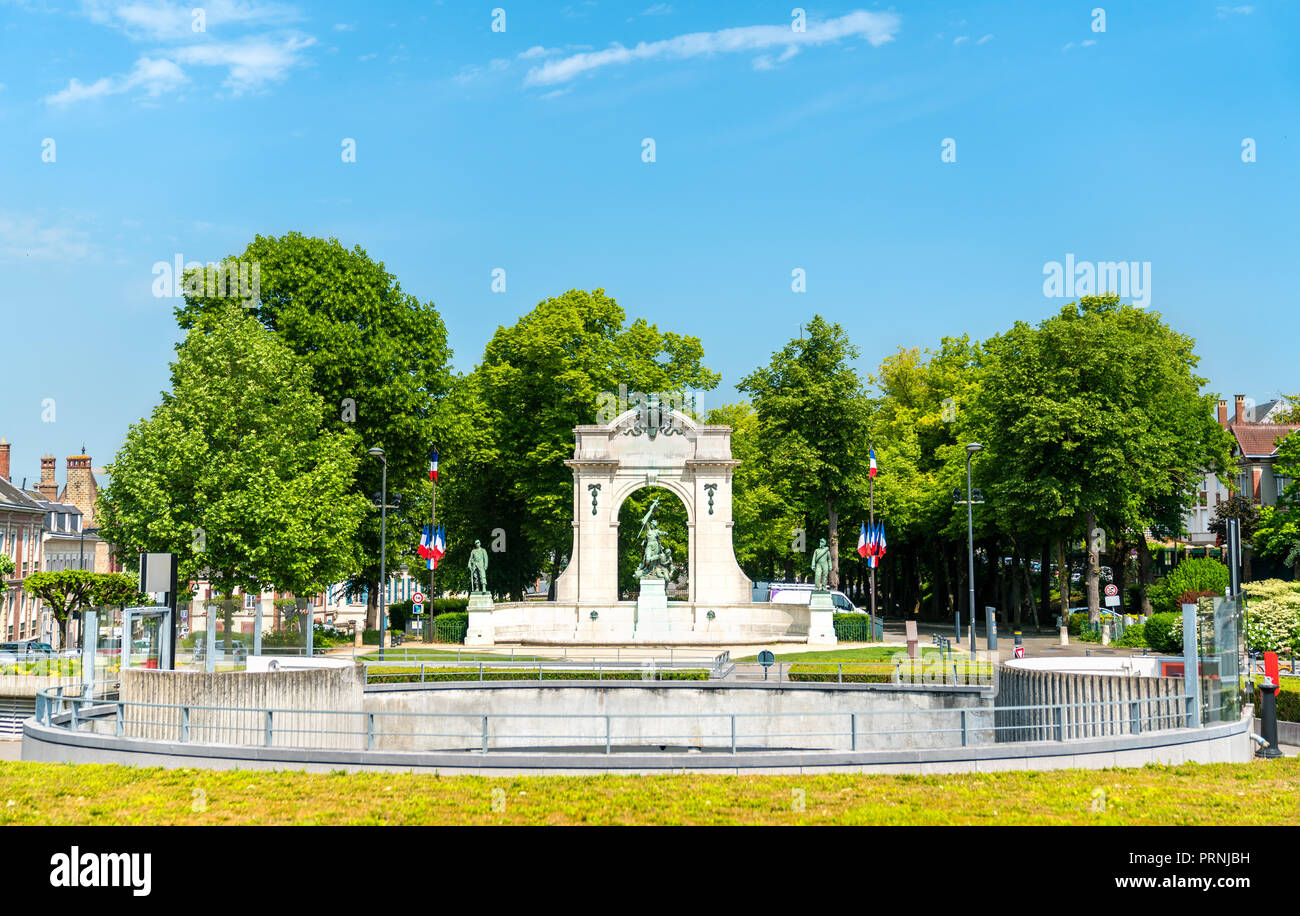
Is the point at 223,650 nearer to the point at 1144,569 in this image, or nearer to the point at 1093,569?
the point at 1093,569

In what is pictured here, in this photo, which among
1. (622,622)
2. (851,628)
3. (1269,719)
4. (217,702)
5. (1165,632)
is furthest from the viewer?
(622,622)

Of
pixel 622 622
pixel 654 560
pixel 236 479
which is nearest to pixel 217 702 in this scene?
pixel 236 479

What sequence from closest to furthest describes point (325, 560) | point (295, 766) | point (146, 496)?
point (295, 766)
point (146, 496)
point (325, 560)

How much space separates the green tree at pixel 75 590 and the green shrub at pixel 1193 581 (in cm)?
Answer: 3439

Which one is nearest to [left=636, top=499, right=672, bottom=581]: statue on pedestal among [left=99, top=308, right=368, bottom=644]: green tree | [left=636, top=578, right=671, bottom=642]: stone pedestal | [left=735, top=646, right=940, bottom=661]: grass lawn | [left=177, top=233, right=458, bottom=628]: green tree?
[left=636, top=578, right=671, bottom=642]: stone pedestal

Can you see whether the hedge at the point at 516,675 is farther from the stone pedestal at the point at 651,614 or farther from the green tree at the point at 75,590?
the green tree at the point at 75,590

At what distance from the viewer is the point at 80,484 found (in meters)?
75.2

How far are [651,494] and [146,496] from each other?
2510 cm

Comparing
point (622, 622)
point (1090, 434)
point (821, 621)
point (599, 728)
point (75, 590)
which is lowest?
point (599, 728)

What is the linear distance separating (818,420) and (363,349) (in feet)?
70.4

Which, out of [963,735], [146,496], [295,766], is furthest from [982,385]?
[295,766]

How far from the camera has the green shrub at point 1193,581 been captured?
1405 inches
